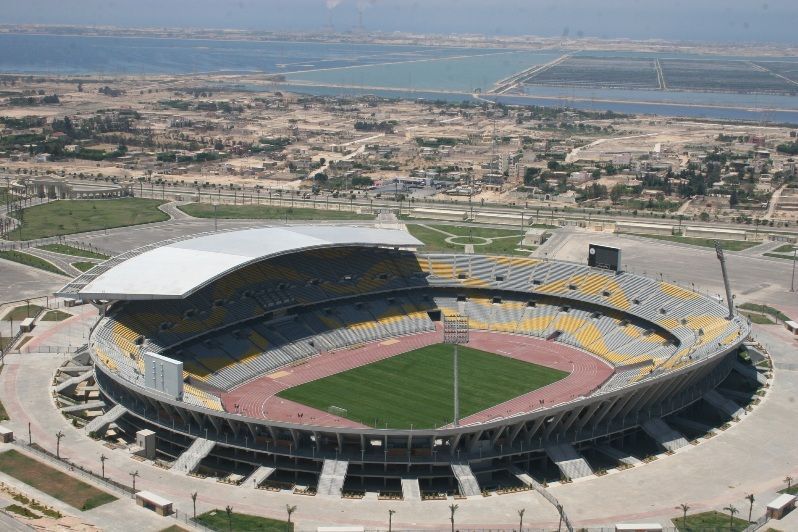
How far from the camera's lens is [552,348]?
3401 inches

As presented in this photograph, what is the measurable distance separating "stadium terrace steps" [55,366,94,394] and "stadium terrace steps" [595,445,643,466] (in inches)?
1420

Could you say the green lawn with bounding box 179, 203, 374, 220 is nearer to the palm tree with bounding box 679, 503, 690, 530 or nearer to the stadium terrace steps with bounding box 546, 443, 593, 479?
the stadium terrace steps with bounding box 546, 443, 593, 479

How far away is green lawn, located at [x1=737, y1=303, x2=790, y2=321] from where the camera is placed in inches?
3762

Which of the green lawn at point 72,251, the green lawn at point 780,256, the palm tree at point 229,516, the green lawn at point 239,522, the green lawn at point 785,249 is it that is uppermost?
the green lawn at point 785,249

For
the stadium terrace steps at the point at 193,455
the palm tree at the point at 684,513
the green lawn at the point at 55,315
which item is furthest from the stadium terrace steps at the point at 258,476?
the green lawn at the point at 55,315

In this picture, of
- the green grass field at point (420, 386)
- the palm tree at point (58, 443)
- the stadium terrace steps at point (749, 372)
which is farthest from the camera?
the stadium terrace steps at point (749, 372)

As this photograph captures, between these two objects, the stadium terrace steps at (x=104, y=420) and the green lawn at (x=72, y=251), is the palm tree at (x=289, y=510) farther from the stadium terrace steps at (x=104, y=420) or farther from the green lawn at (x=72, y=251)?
the green lawn at (x=72, y=251)

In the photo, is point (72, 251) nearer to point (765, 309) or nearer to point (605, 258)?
point (605, 258)

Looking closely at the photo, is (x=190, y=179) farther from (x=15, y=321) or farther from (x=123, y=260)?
(x=123, y=260)

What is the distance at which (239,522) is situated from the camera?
53781mm

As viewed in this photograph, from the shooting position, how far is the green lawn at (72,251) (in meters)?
115

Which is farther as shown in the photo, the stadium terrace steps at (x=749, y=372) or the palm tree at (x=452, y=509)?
the stadium terrace steps at (x=749, y=372)

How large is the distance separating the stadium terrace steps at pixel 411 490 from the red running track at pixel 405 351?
9364mm

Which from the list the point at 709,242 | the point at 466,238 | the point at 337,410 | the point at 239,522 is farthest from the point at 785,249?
the point at 239,522
